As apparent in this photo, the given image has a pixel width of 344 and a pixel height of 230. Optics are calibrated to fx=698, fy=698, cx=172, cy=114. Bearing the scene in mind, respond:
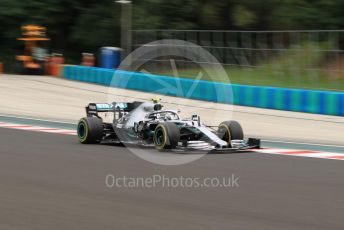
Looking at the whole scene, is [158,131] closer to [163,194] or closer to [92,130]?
[92,130]

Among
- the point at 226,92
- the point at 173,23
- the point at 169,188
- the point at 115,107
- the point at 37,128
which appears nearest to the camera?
the point at 169,188

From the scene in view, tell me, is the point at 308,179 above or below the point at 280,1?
below

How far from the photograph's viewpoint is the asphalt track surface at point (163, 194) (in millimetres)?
5586

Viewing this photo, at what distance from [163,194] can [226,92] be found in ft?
42.9

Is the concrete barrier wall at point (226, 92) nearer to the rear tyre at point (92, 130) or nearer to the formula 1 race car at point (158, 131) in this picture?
the formula 1 race car at point (158, 131)

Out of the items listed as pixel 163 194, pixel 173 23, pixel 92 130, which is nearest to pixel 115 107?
pixel 92 130

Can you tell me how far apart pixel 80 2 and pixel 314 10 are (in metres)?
10.7

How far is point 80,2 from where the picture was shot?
32375 mm

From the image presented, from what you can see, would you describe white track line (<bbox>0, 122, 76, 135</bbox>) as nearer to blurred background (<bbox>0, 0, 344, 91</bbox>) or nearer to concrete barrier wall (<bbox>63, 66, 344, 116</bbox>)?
concrete barrier wall (<bbox>63, 66, 344, 116</bbox>)

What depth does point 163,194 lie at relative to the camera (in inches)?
269

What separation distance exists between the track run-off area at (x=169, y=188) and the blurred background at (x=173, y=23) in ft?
28.8

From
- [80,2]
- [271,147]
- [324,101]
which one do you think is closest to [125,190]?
[271,147]

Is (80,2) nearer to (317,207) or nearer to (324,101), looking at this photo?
(324,101)

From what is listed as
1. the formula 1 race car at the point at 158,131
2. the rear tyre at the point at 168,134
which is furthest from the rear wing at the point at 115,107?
the rear tyre at the point at 168,134
